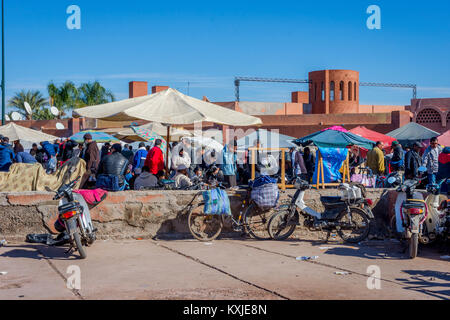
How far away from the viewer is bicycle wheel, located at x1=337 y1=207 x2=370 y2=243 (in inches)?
332

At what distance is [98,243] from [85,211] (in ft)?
2.53

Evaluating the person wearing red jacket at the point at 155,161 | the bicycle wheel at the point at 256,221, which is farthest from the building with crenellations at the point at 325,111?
the bicycle wheel at the point at 256,221

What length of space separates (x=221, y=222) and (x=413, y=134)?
1645cm

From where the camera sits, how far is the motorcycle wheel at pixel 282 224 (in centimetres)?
865

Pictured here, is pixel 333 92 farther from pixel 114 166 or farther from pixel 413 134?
pixel 114 166

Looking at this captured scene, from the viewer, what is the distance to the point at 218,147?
2075 centimetres

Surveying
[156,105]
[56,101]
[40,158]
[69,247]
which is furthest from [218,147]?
[56,101]

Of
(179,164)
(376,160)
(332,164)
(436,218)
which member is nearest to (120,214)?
(179,164)

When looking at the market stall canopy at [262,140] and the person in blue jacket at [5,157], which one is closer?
the person in blue jacket at [5,157]

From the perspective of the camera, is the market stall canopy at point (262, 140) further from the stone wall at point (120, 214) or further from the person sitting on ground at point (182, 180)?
the stone wall at point (120, 214)

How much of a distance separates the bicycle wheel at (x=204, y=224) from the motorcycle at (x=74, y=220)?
1661 millimetres

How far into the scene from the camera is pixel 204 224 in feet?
28.7
